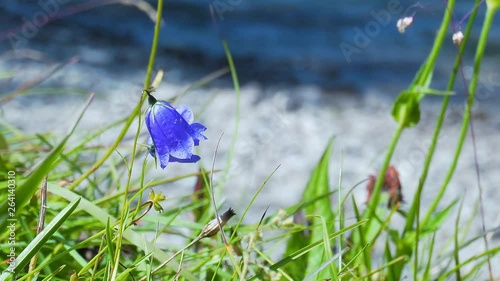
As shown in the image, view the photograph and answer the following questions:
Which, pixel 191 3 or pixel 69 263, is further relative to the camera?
pixel 191 3

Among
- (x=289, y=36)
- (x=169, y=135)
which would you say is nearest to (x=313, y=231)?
(x=169, y=135)

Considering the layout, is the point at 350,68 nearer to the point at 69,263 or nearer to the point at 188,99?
the point at 188,99

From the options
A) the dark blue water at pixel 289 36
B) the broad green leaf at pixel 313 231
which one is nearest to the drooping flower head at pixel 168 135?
the broad green leaf at pixel 313 231

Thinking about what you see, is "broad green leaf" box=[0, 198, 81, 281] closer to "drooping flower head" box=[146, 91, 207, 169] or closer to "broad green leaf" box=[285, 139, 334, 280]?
"drooping flower head" box=[146, 91, 207, 169]

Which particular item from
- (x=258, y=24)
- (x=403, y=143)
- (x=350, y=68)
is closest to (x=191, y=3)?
(x=258, y=24)

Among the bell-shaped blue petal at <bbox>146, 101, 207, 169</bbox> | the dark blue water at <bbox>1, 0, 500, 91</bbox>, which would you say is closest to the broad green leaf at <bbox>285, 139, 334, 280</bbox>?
the bell-shaped blue petal at <bbox>146, 101, 207, 169</bbox>
